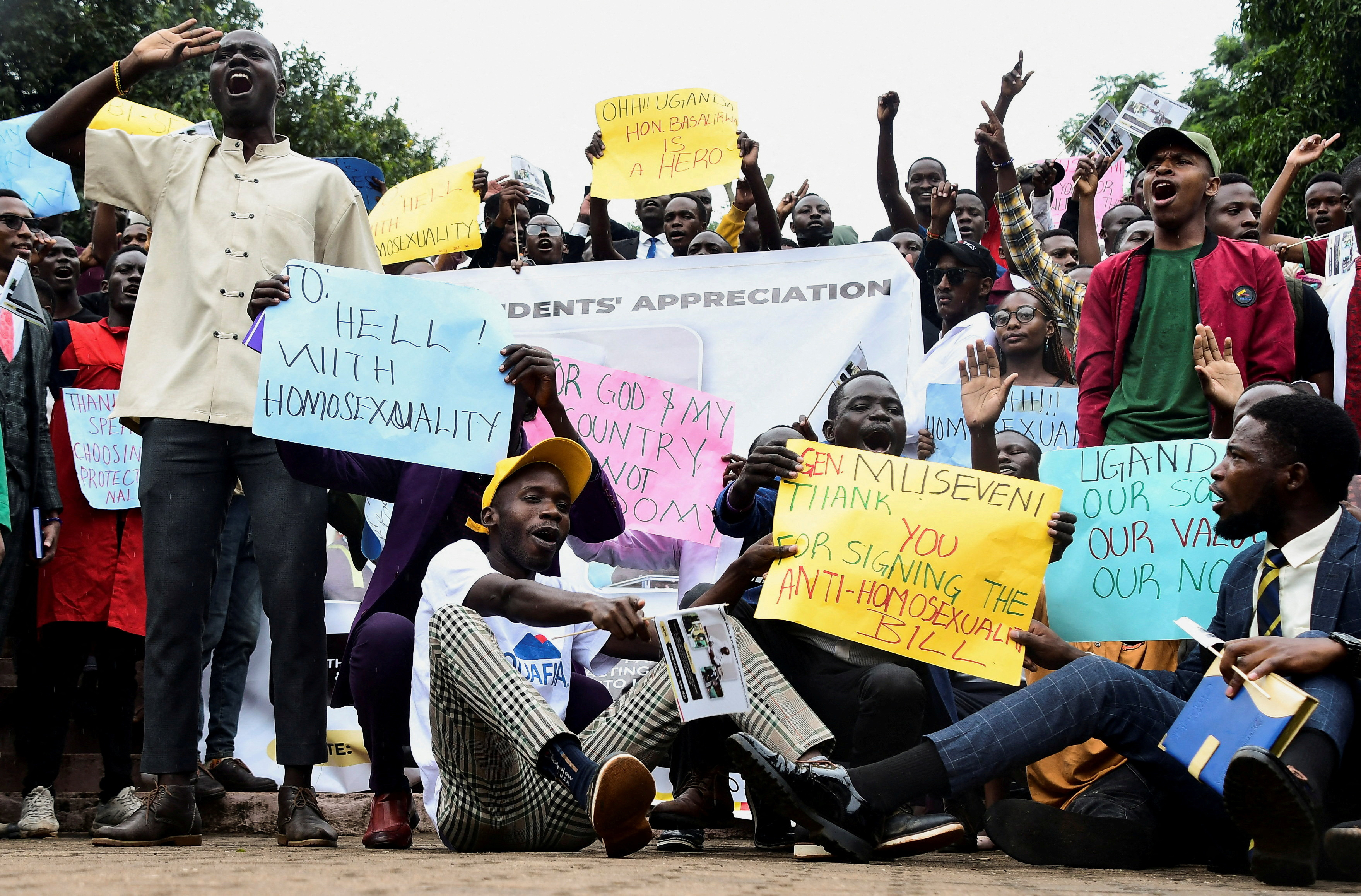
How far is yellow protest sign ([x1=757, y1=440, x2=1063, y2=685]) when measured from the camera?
13.6ft

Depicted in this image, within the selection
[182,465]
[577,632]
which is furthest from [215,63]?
[577,632]

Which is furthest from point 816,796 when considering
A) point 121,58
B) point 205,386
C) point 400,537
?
point 121,58

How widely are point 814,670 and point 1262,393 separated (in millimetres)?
1556

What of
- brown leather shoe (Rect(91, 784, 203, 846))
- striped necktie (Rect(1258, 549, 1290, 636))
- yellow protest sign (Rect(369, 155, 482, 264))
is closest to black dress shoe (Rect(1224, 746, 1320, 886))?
striped necktie (Rect(1258, 549, 1290, 636))

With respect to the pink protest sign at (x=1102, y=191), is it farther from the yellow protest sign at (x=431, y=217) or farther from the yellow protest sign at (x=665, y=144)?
the yellow protest sign at (x=431, y=217)

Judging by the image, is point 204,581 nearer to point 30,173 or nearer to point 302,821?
point 302,821

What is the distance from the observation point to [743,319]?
6.44m

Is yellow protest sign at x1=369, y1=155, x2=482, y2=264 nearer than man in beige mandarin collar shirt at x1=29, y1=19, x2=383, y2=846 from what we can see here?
No

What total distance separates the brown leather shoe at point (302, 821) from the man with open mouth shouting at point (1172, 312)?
2694 mm

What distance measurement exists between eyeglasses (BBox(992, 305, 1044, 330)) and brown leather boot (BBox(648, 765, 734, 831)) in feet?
9.33

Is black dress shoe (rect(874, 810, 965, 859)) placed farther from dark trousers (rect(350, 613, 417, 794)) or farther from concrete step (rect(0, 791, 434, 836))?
concrete step (rect(0, 791, 434, 836))

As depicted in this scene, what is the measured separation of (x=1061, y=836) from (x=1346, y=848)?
0.77 m

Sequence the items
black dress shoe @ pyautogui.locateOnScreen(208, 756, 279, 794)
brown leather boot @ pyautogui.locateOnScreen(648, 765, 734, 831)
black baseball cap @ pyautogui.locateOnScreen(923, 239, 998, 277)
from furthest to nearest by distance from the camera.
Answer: black baseball cap @ pyautogui.locateOnScreen(923, 239, 998, 277) → black dress shoe @ pyautogui.locateOnScreen(208, 756, 279, 794) → brown leather boot @ pyautogui.locateOnScreen(648, 765, 734, 831)

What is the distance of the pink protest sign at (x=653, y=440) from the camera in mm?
5664
